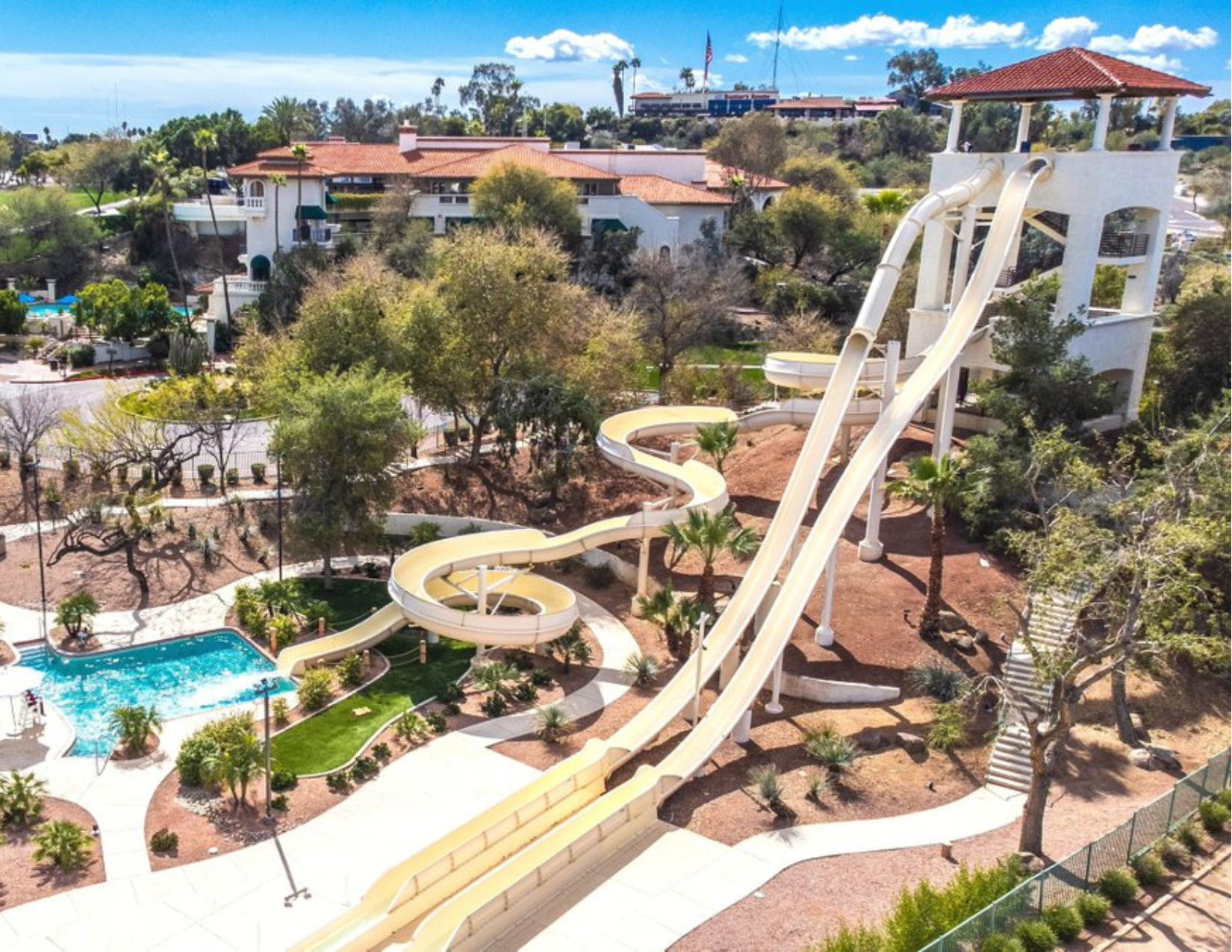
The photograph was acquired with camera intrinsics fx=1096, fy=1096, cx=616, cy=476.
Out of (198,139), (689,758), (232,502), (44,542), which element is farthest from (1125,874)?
(198,139)

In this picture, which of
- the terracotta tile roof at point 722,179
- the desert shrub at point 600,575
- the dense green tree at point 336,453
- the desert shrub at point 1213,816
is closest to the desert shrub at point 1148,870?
the desert shrub at point 1213,816

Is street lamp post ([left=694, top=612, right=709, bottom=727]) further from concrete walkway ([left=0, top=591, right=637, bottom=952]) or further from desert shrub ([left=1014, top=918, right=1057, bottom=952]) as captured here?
desert shrub ([left=1014, top=918, right=1057, bottom=952])

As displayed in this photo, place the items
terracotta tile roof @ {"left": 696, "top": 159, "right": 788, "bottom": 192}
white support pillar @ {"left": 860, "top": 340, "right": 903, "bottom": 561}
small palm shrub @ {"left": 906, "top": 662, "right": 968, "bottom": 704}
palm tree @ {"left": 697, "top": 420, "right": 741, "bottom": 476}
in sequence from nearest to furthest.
→ small palm shrub @ {"left": 906, "top": 662, "right": 968, "bottom": 704} → white support pillar @ {"left": 860, "top": 340, "right": 903, "bottom": 561} → palm tree @ {"left": 697, "top": 420, "right": 741, "bottom": 476} → terracotta tile roof @ {"left": 696, "top": 159, "right": 788, "bottom": 192}

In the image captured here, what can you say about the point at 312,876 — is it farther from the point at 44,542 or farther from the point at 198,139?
Result: the point at 198,139

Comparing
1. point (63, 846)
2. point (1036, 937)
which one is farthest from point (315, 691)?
point (1036, 937)

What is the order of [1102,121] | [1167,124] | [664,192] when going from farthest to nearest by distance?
[664,192]
[1167,124]
[1102,121]

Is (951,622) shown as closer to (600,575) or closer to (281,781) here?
(600,575)

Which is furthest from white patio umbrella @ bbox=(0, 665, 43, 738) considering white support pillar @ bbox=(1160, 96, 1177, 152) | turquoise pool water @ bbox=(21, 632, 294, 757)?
white support pillar @ bbox=(1160, 96, 1177, 152)
